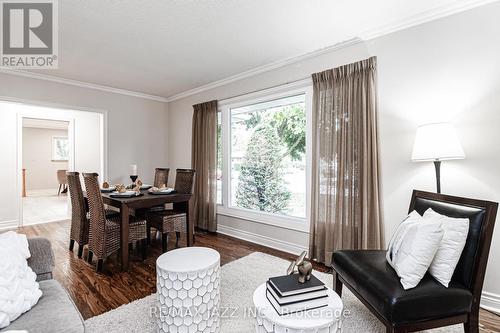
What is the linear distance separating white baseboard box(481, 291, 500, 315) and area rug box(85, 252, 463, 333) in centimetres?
51

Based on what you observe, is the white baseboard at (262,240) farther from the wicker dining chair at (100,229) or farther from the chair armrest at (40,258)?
the chair armrest at (40,258)

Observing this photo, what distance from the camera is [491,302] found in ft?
7.00

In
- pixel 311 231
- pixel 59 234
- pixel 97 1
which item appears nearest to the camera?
pixel 97 1

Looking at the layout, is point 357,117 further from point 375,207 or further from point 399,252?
point 399,252

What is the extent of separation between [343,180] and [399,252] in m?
1.24

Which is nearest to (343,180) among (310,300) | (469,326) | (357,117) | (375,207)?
(375,207)

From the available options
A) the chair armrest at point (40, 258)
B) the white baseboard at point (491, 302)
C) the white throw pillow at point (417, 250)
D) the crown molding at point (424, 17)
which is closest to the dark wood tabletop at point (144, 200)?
the chair armrest at point (40, 258)

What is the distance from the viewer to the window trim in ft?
10.8

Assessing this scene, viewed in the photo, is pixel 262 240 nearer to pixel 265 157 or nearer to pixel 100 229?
pixel 265 157

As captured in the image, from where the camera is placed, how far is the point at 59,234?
167 inches

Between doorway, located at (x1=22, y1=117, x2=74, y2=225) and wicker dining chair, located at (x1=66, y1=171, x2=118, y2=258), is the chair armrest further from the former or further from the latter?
doorway, located at (x1=22, y1=117, x2=74, y2=225)

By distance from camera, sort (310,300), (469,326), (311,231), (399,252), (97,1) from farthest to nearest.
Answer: (311,231) < (97,1) < (399,252) < (469,326) < (310,300)

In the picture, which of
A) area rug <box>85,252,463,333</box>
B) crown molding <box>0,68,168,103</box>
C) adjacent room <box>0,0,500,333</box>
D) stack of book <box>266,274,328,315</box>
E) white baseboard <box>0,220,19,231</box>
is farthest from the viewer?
white baseboard <box>0,220,19,231</box>

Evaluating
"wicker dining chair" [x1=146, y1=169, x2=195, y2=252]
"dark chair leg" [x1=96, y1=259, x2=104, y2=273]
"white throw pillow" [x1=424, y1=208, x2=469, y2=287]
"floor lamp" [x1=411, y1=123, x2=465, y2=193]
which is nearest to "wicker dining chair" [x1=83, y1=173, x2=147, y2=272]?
"dark chair leg" [x1=96, y1=259, x2=104, y2=273]
